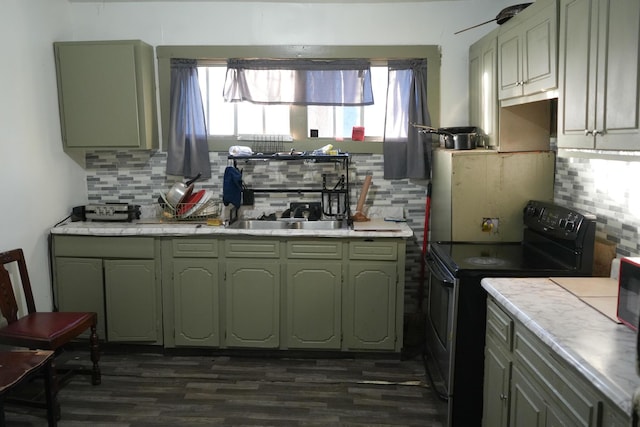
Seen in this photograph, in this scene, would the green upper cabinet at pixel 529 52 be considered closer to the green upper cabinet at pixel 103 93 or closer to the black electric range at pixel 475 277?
the black electric range at pixel 475 277

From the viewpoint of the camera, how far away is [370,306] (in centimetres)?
358

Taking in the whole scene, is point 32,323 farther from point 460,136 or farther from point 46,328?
point 460,136

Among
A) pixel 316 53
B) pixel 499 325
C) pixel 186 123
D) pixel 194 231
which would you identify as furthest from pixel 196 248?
pixel 499 325

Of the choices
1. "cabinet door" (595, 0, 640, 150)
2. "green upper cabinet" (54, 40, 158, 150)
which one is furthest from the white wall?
"cabinet door" (595, 0, 640, 150)

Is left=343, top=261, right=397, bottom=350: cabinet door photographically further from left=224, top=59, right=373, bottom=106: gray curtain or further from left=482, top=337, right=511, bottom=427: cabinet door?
left=224, top=59, right=373, bottom=106: gray curtain

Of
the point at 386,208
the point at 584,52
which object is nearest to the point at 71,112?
the point at 386,208

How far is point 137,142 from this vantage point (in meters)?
3.83

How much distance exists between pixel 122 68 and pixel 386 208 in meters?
2.09

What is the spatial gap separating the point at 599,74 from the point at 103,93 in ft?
10.1

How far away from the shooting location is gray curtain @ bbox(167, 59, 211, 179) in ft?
13.0

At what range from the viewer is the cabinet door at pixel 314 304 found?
11.7ft

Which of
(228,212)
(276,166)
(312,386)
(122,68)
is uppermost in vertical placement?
(122,68)

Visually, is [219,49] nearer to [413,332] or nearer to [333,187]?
[333,187]

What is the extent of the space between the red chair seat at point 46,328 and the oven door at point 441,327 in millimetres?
2005
